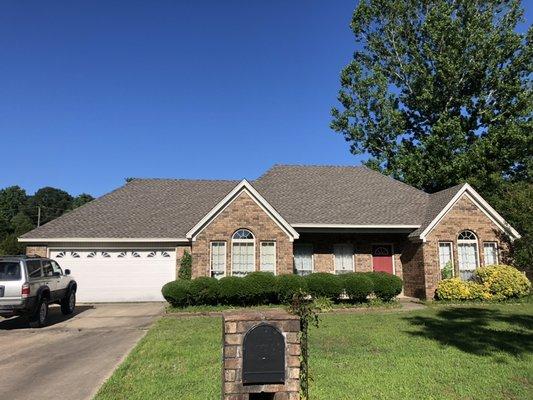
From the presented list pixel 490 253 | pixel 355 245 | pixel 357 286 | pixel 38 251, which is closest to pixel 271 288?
pixel 357 286

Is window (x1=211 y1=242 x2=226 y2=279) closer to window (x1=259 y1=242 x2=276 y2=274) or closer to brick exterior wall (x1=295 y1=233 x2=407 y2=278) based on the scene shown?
window (x1=259 y1=242 x2=276 y2=274)

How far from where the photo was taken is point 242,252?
18.5 m

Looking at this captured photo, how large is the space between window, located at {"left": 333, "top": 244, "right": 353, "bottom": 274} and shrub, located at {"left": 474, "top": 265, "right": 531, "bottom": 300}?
5.73 meters

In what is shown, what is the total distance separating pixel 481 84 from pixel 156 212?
82.1ft

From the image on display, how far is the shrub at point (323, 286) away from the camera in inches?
660

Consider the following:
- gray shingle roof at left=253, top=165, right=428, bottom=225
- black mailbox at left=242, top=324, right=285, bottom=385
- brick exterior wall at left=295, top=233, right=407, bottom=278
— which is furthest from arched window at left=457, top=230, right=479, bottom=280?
black mailbox at left=242, top=324, right=285, bottom=385

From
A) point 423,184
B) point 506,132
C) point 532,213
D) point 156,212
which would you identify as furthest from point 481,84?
point 156,212

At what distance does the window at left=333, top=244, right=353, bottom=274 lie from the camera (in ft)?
67.8

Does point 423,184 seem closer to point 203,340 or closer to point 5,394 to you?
point 203,340

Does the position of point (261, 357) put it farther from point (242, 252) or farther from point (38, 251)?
point (38, 251)

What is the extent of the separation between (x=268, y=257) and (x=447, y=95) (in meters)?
21.7

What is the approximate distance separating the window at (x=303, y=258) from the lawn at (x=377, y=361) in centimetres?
717

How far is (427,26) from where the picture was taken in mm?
31547

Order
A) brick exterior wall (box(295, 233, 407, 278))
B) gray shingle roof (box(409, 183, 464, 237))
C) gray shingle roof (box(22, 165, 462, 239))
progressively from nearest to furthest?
gray shingle roof (box(409, 183, 464, 237)), gray shingle roof (box(22, 165, 462, 239)), brick exterior wall (box(295, 233, 407, 278))
